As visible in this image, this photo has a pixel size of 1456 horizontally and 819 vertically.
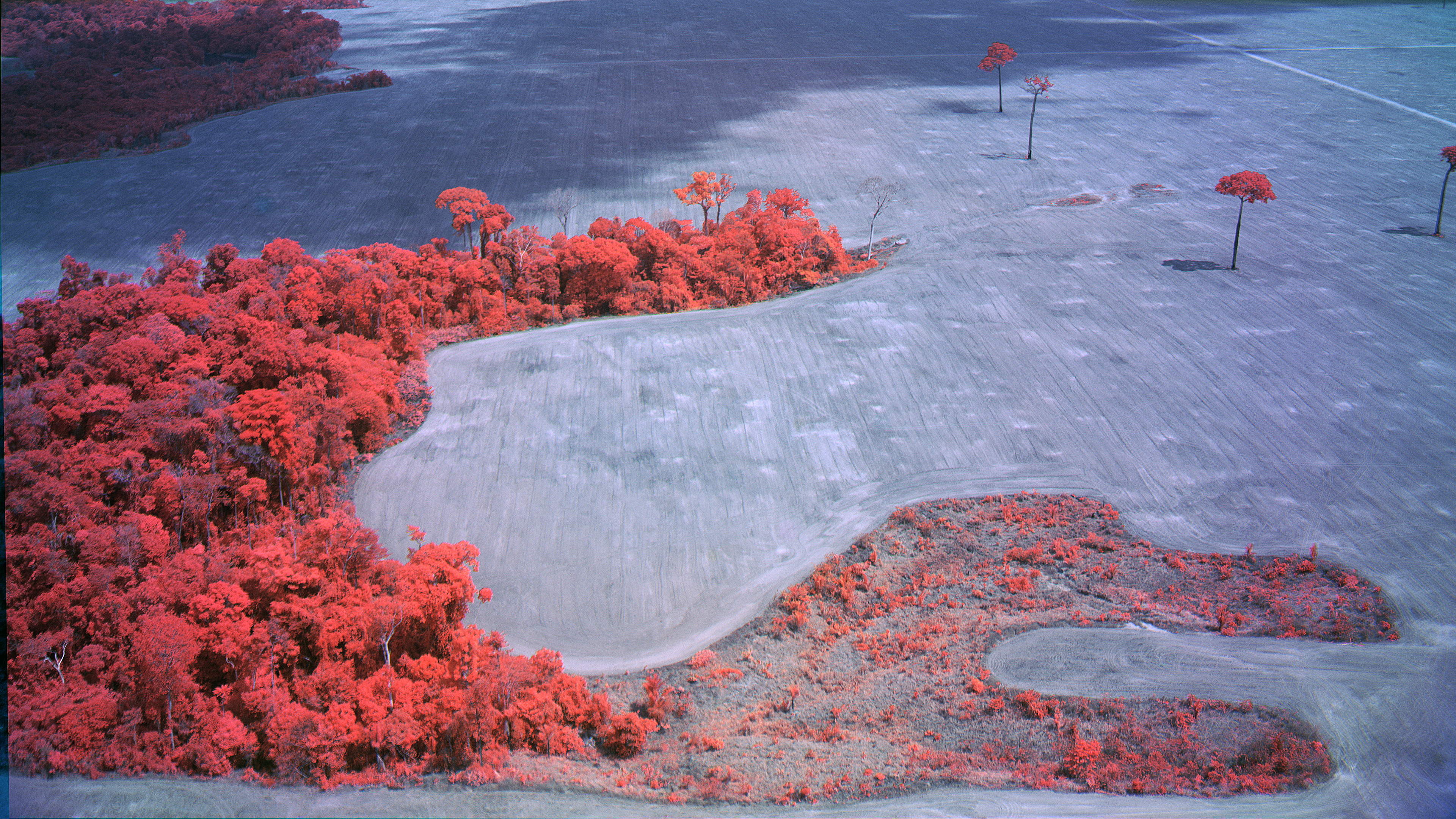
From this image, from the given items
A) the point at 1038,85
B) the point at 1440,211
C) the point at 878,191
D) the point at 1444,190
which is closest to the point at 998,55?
the point at 1038,85

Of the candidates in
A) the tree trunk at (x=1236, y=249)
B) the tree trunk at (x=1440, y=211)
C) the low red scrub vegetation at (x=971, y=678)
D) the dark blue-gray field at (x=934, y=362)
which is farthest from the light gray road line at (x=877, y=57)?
the low red scrub vegetation at (x=971, y=678)

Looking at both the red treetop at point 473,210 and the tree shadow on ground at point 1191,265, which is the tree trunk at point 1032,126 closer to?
the tree shadow on ground at point 1191,265

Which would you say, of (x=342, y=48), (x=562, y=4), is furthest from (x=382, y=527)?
(x=562, y=4)

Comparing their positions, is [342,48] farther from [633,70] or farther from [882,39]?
[882,39]

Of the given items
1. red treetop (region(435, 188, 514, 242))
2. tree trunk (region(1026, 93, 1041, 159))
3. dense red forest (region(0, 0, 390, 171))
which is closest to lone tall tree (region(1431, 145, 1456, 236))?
tree trunk (region(1026, 93, 1041, 159))

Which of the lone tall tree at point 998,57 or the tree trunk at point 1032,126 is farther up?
the lone tall tree at point 998,57
